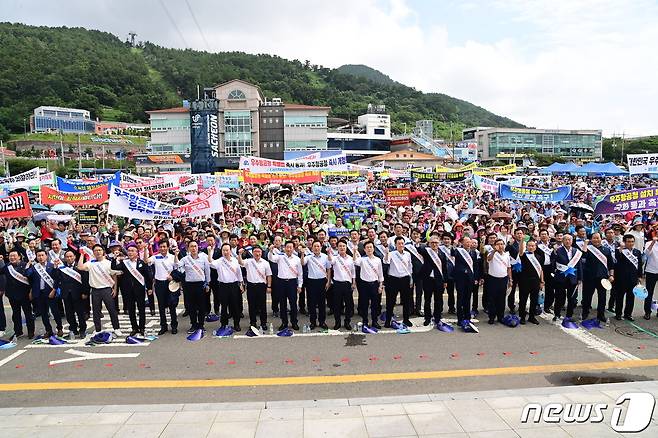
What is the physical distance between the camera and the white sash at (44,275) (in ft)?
25.8

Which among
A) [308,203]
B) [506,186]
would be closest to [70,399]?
[506,186]

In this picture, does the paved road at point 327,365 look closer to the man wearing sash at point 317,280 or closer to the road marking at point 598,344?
the road marking at point 598,344

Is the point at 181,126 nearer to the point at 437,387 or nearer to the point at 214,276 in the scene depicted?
the point at 214,276

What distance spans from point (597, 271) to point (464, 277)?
2215 mm

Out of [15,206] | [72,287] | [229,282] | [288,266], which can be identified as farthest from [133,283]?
[15,206]

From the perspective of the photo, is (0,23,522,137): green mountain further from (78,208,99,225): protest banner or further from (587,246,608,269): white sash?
(587,246,608,269): white sash

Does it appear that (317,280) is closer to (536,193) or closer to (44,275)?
(44,275)

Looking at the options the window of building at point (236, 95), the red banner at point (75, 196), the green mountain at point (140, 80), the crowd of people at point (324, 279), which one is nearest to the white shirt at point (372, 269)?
the crowd of people at point (324, 279)

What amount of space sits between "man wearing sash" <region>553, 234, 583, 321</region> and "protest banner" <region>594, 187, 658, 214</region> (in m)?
3.71

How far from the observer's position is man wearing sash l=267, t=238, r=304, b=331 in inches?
320

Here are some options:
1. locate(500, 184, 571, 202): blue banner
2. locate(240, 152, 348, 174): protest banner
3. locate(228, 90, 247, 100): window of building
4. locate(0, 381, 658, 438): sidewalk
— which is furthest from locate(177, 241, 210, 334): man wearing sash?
locate(228, 90, 247, 100): window of building

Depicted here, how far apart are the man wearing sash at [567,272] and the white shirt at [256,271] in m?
4.88

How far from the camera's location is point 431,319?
28.3 feet

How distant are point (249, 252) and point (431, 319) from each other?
11.1 ft
